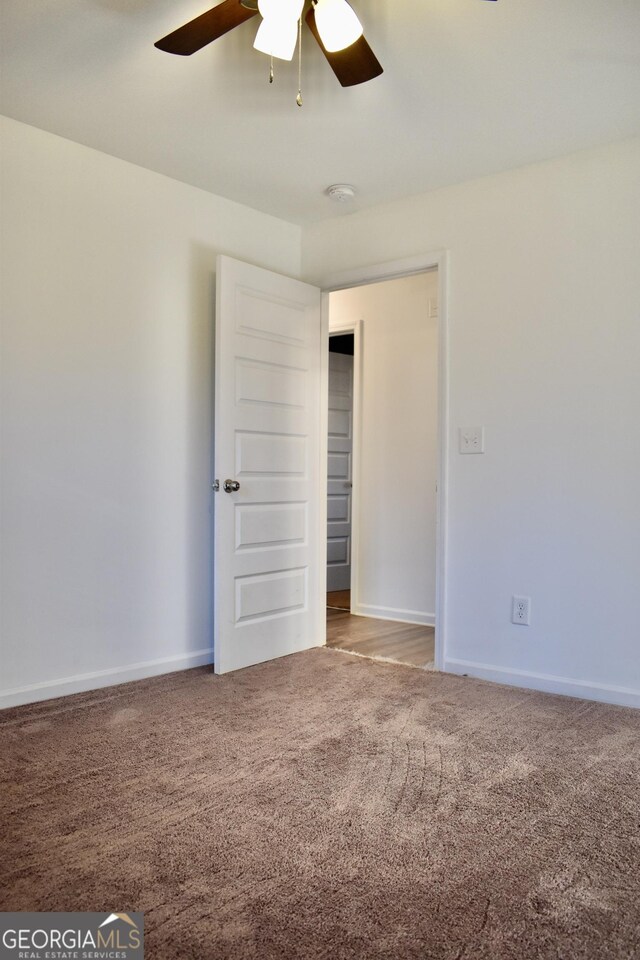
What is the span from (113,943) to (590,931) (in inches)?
39.2

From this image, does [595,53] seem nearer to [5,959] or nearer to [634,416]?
[634,416]

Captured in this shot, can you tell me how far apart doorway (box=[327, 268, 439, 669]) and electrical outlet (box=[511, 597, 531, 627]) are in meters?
1.23

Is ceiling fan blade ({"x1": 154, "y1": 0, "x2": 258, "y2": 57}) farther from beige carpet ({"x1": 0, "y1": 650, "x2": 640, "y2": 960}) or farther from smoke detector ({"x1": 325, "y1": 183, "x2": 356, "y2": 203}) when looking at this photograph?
beige carpet ({"x1": 0, "y1": 650, "x2": 640, "y2": 960})

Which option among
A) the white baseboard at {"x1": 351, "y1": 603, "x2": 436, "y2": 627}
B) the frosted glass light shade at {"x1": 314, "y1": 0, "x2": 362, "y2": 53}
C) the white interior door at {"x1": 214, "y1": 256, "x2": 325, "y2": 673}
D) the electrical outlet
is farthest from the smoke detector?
the white baseboard at {"x1": 351, "y1": 603, "x2": 436, "y2": 627}

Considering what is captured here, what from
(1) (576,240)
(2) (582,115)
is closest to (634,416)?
(1) (576,240)

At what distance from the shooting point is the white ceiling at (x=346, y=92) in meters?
2.23

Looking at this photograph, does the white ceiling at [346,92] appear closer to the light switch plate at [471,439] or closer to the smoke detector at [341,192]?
the smoke detector at [341,192]

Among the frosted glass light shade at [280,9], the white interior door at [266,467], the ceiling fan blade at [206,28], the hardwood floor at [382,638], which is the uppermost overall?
the frosted glass light shade at [280,9]

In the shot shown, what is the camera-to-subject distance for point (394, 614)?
487cm

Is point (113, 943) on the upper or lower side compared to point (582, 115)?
lower

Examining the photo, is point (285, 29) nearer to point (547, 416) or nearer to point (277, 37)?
point (277, 37)

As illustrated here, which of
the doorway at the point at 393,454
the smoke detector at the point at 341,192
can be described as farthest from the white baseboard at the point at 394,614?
the smoke detector at the point at 341,192

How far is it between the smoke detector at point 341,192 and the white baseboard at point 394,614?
265cm

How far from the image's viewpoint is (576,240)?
3.14 metres
